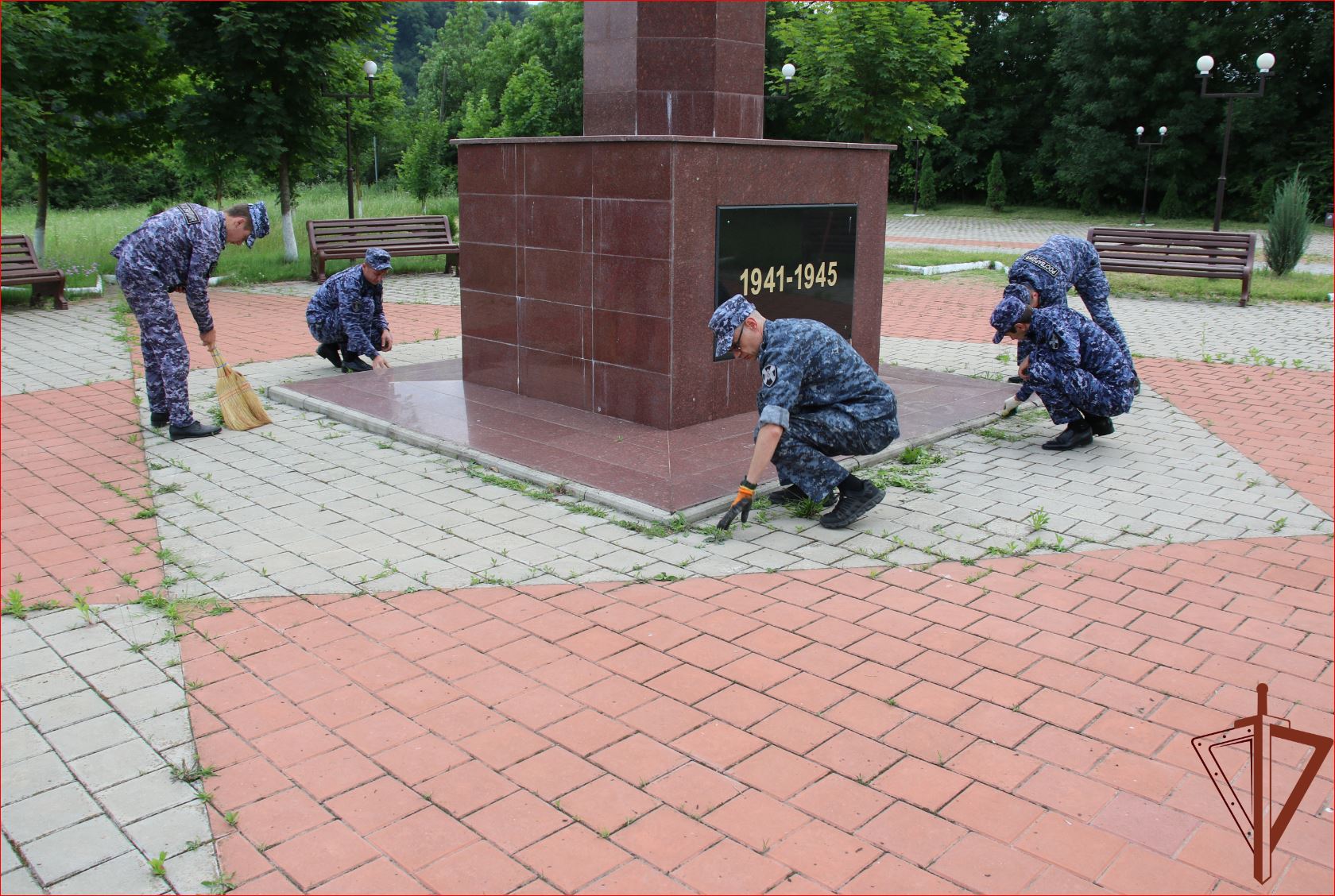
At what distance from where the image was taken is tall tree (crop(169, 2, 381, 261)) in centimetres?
1498

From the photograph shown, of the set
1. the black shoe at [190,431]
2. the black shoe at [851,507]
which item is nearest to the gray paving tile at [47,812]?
the black shoe at [851,507]

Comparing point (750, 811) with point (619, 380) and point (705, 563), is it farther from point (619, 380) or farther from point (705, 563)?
point (619, 380)

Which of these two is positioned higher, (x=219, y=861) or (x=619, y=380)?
(x=619, y=380)

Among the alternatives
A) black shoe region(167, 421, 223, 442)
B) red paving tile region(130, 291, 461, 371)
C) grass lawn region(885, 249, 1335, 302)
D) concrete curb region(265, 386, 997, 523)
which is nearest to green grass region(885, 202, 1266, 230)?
grass lawn region(885, 249, 1335, 302)

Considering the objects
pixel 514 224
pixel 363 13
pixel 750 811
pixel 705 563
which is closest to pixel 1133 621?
pixel 705 563

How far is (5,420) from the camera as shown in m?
7.66

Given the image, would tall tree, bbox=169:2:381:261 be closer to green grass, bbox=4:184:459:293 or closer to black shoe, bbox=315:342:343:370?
green grass, bbox=4:184:459:293

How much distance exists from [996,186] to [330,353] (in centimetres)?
4086

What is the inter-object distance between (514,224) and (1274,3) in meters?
38.9

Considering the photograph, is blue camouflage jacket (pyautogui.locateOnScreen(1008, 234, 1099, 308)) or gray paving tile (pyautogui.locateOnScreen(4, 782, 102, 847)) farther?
blue camouflage jacket (pyautogui.locateOnScreen(1008, 234, 1099, 308))

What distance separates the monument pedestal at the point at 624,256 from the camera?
6.80 m

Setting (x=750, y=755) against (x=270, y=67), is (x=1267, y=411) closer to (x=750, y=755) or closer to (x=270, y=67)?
(x=750, y=755)

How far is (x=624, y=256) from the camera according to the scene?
6.98 metres

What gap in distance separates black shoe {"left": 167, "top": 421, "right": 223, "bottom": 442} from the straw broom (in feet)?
0.62
